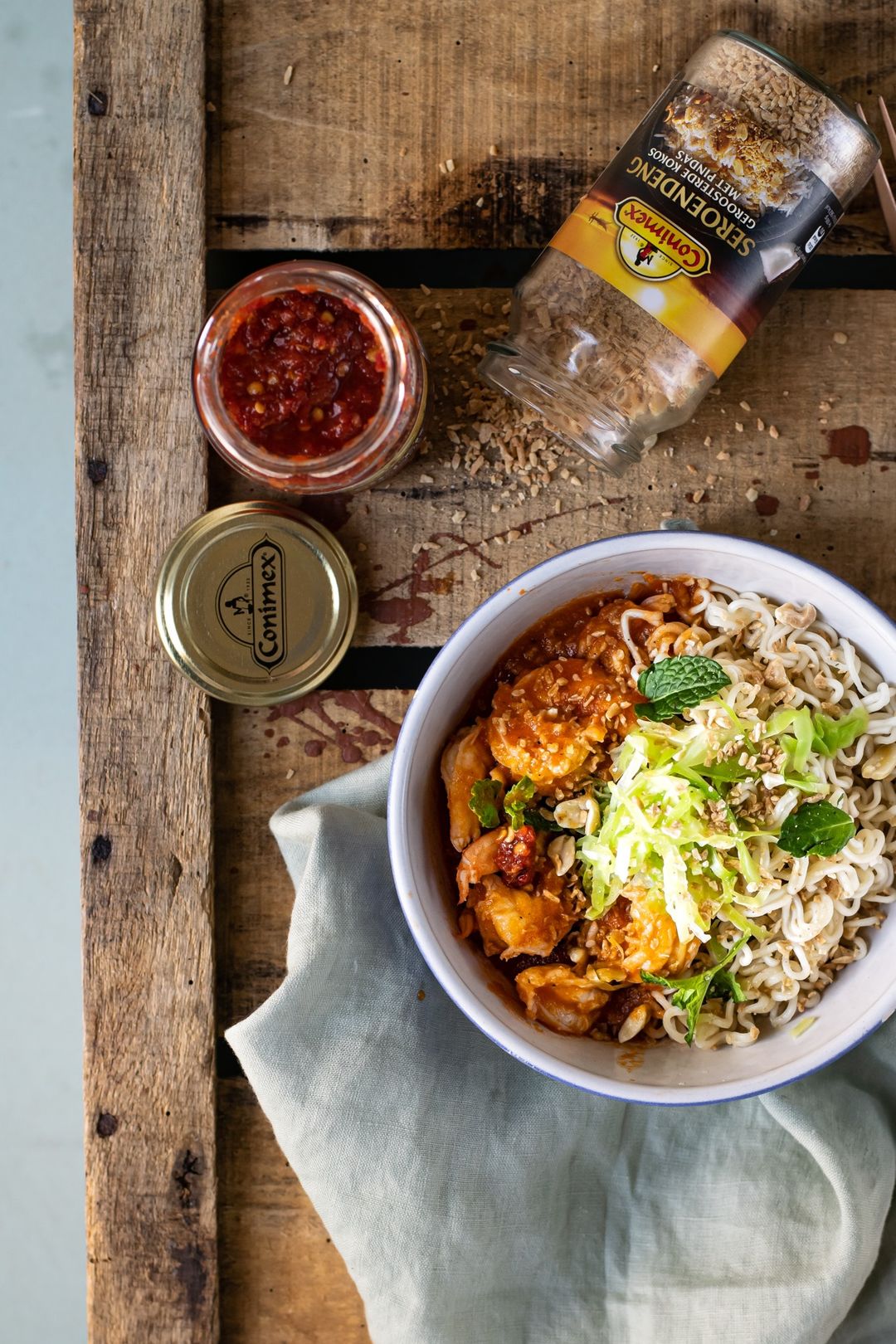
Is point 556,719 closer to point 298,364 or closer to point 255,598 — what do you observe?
point 255,598

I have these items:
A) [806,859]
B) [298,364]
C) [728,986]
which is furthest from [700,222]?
[728,986]

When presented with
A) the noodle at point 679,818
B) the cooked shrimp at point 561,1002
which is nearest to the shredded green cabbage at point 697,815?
the noodle at point 679,818

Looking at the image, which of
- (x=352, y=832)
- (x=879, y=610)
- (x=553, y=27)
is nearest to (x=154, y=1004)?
(x=352, y=832)

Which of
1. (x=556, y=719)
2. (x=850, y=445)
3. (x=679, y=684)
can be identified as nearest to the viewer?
(x=679, y=684)

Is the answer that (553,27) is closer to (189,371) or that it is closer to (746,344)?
(746,344)

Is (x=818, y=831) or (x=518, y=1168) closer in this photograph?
(x=818, y=831)

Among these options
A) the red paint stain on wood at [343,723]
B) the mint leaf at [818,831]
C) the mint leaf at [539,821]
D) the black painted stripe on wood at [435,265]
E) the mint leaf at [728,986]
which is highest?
the black painted stripe on wood at [435,265]

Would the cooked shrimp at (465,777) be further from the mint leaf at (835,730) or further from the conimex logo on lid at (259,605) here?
the mint leaf at (835,730)
